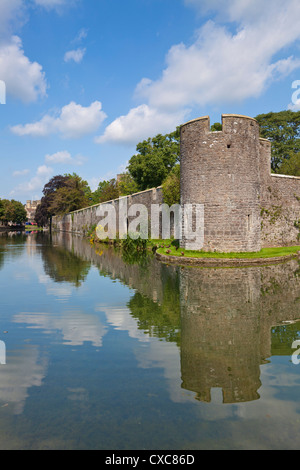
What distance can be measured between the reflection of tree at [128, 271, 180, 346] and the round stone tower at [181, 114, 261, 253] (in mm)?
7567

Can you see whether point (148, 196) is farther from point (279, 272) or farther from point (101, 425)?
point (101, 425)

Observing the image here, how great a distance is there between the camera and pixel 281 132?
4550 cm

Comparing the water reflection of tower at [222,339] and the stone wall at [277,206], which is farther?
the stone wall at [277,206]

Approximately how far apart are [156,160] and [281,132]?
Answer: 1771 centimetres

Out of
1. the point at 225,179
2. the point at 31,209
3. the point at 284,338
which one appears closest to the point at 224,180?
the point at 225,179

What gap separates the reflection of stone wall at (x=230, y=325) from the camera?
157 inches

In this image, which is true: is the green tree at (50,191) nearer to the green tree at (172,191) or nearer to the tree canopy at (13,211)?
the tree canopy at (13,211)

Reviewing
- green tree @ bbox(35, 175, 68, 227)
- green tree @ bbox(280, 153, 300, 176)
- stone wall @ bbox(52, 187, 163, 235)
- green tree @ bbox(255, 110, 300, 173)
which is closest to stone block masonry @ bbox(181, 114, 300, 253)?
stone wall @ bbox(52, 187, 163, 235)

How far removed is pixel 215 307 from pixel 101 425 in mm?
4538

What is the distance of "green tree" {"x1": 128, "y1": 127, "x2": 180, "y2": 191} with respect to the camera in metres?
44.0

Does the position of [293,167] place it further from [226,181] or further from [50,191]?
[50,191]

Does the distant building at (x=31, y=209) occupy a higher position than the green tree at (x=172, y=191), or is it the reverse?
the distant building at (x=31, y=209)

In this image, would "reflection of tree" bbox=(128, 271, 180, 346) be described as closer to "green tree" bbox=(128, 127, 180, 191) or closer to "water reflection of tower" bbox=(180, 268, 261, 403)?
"water reflection of tower" bbox=(180, 268, 261, 403)

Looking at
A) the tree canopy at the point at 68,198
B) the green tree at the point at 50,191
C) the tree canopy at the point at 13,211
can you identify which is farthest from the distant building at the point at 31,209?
the tree canopy at the point at 68,198
